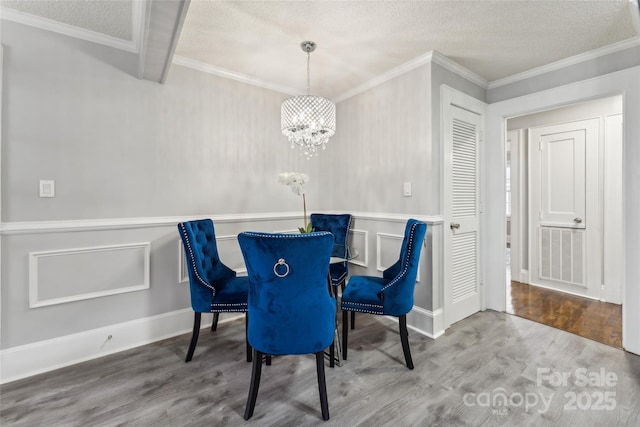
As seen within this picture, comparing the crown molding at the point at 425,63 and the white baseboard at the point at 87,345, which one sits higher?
the crown molding at the point at 425,63

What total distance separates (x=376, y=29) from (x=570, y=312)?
342 centimetres

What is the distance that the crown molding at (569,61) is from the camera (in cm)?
229

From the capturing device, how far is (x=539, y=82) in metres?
2.78

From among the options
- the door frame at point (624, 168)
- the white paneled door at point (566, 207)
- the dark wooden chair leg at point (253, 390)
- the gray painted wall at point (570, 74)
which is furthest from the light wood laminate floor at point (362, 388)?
the gray painted wall at point (570, 74)

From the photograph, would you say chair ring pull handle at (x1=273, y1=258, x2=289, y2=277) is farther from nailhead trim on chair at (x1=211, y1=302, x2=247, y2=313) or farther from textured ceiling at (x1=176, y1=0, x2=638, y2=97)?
textured ceiling at (x1=176, y1=0, x2=638, y2=97)

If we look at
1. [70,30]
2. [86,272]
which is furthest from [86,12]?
[86,272]

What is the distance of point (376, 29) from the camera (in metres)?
2.17

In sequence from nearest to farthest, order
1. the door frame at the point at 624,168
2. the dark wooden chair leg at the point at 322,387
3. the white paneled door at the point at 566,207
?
the dark wooden chair leg at the point at 322,387 < the door frame at the point at 624,168 < the white paneled door at the point at 566,207

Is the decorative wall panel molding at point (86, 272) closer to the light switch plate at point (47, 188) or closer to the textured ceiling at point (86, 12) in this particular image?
the light switch plate at point (47, 188)

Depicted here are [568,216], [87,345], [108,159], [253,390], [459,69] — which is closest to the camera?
[253,390]

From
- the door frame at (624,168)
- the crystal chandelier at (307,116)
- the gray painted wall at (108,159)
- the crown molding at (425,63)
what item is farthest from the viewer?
the crown molding at (425,63)

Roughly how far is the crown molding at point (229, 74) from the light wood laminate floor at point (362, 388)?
2459mm

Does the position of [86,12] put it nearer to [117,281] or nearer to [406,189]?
[117,281]

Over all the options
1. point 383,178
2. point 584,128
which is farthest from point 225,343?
point 584,128
